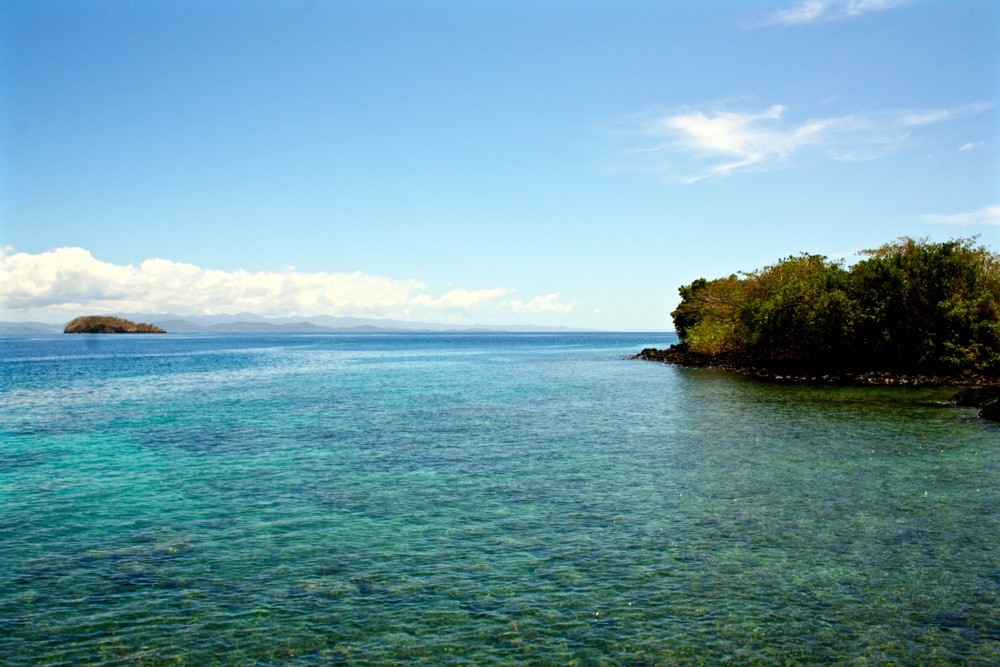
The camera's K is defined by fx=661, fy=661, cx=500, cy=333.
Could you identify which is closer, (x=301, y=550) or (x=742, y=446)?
(x=301, y=550)

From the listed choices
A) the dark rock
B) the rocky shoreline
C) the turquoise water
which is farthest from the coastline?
the turquoise water

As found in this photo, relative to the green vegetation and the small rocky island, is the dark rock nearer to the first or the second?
the small rocky island

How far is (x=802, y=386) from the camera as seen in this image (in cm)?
6138

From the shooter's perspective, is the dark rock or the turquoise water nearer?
the turquoise water

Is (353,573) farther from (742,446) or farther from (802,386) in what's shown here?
(802,386)

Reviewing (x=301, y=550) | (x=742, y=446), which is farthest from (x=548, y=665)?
(x=742, y=446)

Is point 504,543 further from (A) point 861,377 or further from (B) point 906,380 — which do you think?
(B) point 906,380

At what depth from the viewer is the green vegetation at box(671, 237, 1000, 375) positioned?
58438mm

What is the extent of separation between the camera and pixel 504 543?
17.2 meters

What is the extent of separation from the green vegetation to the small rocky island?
0.09 m

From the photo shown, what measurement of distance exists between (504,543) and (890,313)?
58.9 meters

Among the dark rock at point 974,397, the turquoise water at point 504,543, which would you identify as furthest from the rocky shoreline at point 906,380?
the turquoise water at point 504,543

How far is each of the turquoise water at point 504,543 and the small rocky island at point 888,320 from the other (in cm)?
2579

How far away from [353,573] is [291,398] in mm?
42520
